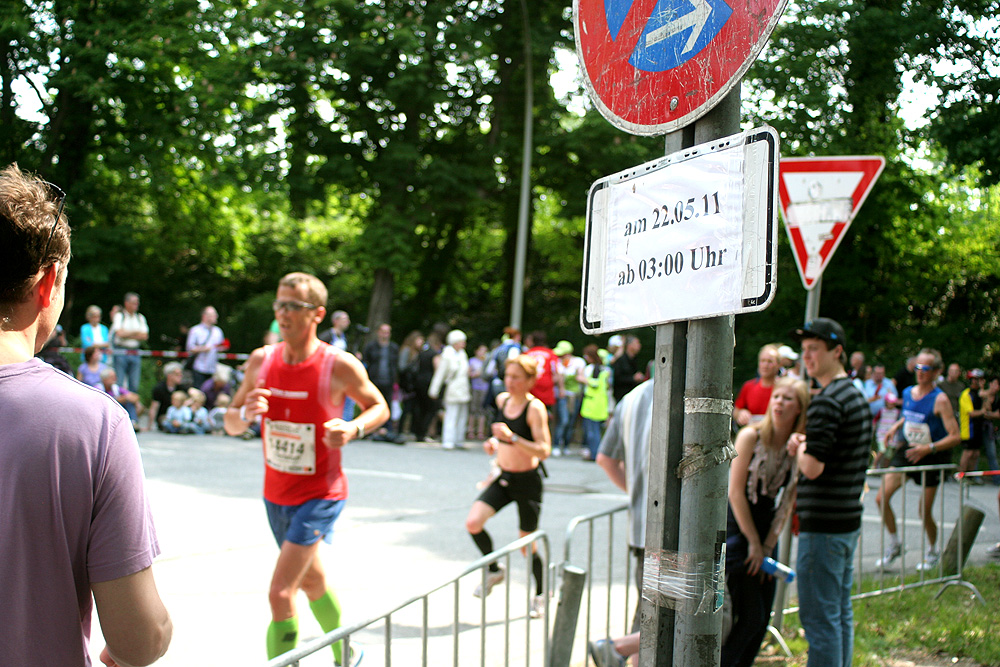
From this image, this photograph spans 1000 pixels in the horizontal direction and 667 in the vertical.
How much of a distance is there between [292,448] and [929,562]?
5.50 meters

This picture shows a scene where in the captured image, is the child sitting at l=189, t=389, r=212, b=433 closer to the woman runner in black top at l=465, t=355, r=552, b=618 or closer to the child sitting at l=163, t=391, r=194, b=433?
the child sitting at l=163, t=391, r=194, b=433

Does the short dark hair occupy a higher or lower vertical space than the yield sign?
lower

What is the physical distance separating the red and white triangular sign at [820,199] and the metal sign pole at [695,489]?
3.35 meters

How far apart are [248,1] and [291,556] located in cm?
2000

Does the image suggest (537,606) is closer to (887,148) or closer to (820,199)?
(820,199)

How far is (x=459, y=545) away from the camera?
7.24 m

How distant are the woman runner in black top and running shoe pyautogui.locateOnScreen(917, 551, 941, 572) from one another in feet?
10.1

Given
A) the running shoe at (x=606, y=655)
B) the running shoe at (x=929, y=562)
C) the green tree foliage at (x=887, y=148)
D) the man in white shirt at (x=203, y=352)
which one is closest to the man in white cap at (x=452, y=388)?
the man in white shirt at (x=203, y=352)

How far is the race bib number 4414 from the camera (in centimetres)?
427

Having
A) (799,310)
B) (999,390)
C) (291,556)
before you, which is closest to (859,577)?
(291,556)

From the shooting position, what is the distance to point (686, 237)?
2041mm

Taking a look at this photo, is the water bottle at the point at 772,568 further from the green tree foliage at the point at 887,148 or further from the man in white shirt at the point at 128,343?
the man in white shirt at the point at 128,343

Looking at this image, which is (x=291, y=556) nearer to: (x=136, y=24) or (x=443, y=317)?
(x=136, y=24)

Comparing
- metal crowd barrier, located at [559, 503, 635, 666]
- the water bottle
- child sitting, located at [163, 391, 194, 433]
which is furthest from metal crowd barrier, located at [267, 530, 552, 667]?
child sitting, located at [163, 391, 194, 433]
